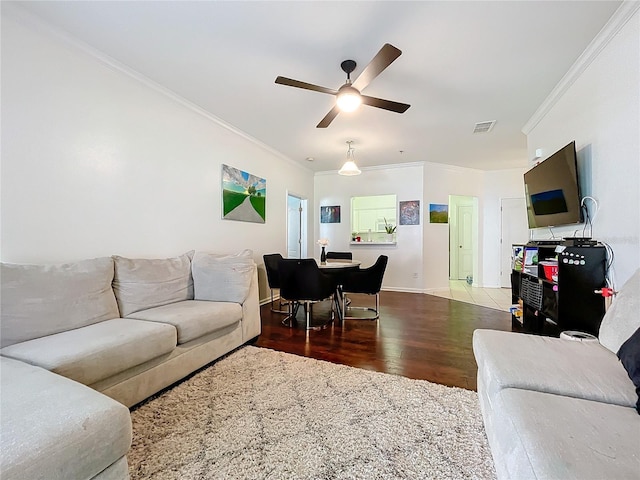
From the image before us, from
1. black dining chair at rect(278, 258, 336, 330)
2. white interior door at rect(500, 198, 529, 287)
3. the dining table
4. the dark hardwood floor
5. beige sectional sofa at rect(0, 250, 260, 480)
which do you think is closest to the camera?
beige sectional sofa at rect(0, 250, 260, 480)

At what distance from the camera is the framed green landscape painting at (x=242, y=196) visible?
13.1ft

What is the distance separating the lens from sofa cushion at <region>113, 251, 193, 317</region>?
228 centimetres

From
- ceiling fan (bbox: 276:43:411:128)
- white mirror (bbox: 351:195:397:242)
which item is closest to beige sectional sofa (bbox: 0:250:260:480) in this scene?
ceiling fan (bbox: 276:43:411:128)

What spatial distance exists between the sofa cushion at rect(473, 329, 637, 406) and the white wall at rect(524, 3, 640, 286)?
1030mm

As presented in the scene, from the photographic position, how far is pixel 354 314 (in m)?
4.08

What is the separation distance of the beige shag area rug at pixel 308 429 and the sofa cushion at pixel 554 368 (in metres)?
0.44

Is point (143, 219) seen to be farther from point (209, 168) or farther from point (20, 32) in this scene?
point (20, 32)

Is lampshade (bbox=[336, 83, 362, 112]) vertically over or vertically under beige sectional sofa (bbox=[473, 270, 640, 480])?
over

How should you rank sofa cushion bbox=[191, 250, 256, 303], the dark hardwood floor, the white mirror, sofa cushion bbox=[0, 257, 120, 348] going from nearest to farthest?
sofa cushion bbox=[0, 257, 120, 348]
the dark hardwood floor
sofa cushion bbox=[191, 250, 256, 303]
the white mirror

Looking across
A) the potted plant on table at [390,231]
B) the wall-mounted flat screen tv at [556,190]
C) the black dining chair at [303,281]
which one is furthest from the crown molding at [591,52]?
the potted plant on table at [390,231]

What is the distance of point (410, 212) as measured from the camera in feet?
19.9

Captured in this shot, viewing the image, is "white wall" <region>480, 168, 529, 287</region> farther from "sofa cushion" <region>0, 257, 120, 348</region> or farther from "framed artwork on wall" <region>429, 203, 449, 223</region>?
"sofa cushion" <region>0, 257, 120, 348</region>

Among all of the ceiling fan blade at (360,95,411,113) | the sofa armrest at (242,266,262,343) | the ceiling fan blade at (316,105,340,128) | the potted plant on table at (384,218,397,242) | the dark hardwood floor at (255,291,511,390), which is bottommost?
the dark hardwood floor at (255,291,511,390)

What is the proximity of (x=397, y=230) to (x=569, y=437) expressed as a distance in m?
5.50
